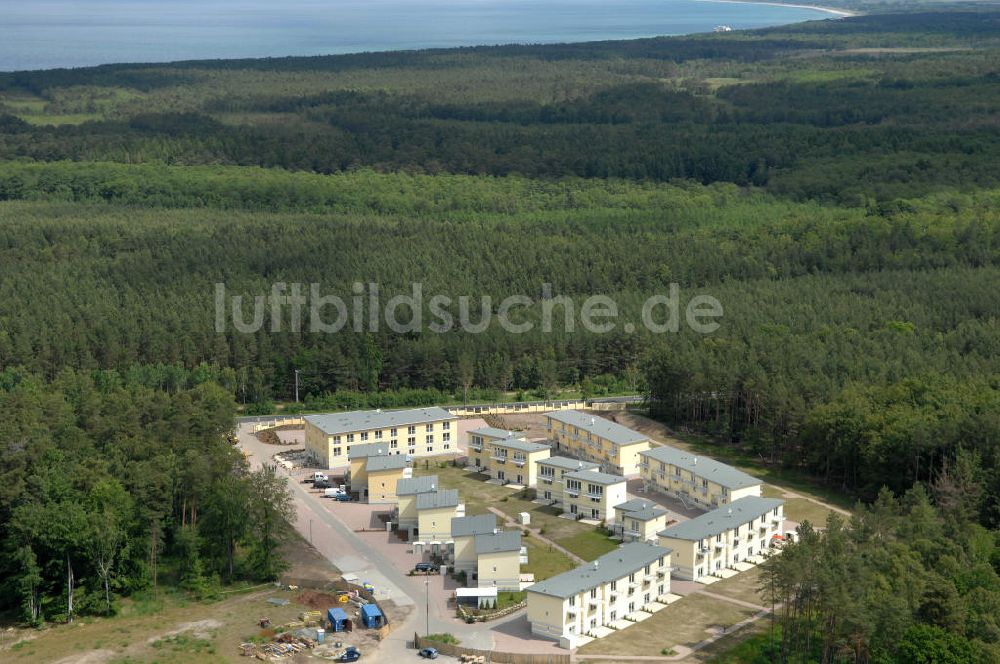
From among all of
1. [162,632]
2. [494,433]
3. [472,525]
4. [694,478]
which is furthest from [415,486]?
[162,632]

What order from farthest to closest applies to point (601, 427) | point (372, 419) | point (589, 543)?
point (372, 419), point (601, 427), point (589, 543)

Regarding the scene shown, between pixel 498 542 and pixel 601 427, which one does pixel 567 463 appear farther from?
pixel 498 542

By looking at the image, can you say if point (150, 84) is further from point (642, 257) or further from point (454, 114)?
point (642, 257)

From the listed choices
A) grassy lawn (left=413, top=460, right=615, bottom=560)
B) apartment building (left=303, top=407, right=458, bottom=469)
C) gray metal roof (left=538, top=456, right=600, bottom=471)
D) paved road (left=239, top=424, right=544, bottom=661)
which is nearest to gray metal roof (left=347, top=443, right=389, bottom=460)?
apartment building (left=303, top=407, right=458, bottom=469)

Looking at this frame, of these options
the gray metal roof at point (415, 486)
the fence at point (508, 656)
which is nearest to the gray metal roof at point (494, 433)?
the gray metal roof at point (415, 486)

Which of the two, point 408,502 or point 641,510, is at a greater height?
point 641,510

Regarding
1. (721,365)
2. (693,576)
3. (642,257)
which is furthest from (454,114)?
(693,576)

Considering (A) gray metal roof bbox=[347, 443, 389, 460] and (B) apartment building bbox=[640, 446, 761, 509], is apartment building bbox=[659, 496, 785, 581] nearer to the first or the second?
(B) apartment building bbox=[640, 446, 761, 509]
